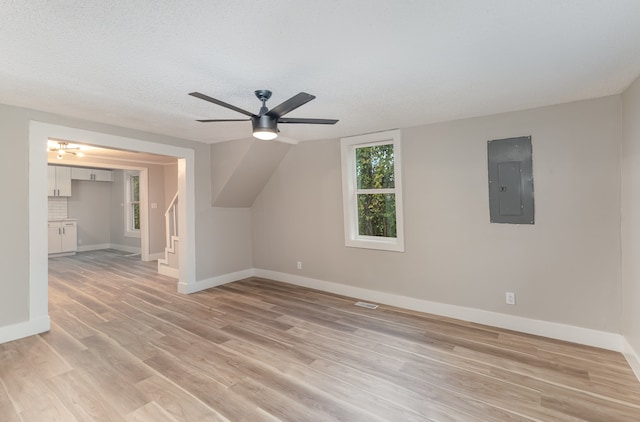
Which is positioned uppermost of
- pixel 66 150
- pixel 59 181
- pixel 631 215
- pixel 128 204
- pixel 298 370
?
pixel 66 150

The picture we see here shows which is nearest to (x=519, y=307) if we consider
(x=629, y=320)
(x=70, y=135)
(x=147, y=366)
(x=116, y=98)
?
(x=629, y=320)

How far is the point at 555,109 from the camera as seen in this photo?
2.88m

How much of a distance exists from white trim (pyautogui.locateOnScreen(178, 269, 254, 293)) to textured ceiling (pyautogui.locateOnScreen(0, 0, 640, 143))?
2.63 metres

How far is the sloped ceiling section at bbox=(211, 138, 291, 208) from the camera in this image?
436 cm

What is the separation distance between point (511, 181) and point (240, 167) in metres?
3.47

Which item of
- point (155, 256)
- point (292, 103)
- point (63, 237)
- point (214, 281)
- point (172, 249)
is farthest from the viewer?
point (63, 237)

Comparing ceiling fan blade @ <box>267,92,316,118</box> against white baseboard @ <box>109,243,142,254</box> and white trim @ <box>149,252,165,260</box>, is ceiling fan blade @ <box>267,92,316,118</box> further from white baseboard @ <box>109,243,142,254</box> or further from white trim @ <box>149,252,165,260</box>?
white baseboard @ <box>109,243,142,254</box>

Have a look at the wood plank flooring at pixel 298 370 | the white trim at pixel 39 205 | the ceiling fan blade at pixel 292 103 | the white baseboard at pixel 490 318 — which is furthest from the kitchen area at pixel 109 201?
the ceiling fan blade at pixel 292 103

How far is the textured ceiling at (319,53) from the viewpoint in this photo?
4.84ft

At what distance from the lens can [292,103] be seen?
2148mm

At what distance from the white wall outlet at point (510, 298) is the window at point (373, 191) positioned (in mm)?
1203

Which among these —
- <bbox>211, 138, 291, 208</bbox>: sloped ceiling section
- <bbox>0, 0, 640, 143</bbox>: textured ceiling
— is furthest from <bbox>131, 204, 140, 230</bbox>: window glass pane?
<bbox>0, 0, 640, 143</bbox>: textured ceiling

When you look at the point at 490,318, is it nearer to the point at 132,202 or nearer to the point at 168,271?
the point at 168,271

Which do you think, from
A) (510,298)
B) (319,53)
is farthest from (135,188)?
(510,298)
